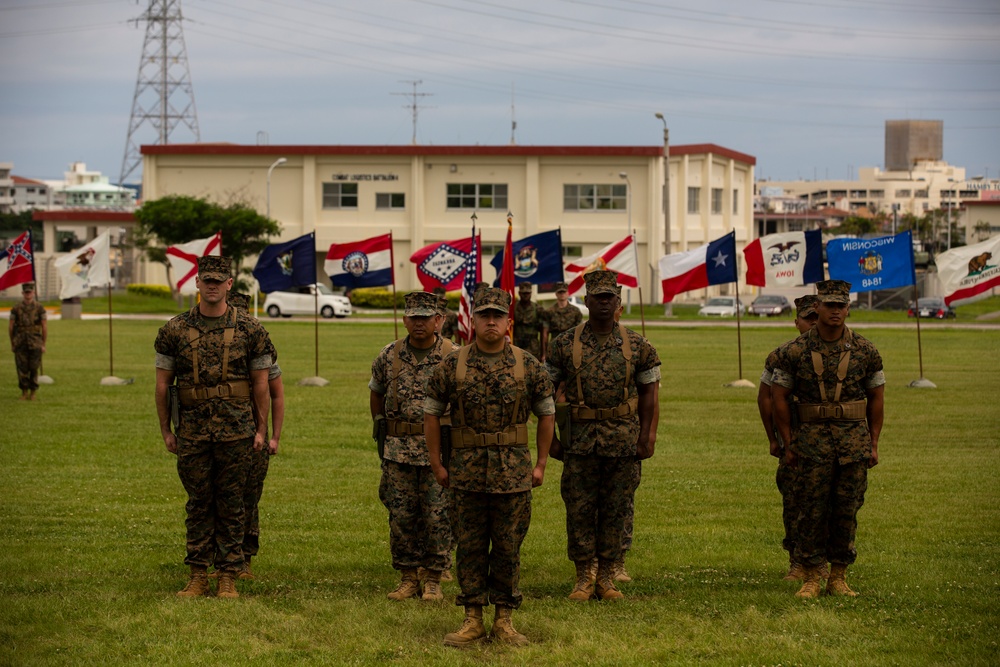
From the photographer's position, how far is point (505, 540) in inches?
348

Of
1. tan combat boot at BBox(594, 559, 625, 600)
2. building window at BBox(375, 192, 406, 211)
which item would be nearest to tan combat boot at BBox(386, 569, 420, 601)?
tan combat boot at BBox(594, 559, 625, 600)

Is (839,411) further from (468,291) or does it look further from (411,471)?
(468,291)

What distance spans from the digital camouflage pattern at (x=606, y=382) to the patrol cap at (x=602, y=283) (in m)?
0.30

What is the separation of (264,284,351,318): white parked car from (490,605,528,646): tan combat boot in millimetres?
52066

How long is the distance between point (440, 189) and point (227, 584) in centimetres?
7021

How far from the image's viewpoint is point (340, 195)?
80.0m

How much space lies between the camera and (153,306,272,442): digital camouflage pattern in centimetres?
995

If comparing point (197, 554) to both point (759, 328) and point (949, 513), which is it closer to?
point (949, 513)

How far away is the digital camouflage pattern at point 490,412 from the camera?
8.78 m

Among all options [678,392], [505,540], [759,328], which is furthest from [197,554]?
[759,328]

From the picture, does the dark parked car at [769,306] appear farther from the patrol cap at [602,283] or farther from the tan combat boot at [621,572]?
the patrol cap at [602,283]

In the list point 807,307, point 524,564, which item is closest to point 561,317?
point 807,307

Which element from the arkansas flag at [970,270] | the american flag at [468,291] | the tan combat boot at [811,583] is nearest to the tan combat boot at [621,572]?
the tan combat boot at [811,583]

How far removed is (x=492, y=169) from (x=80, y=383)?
5233 cm
